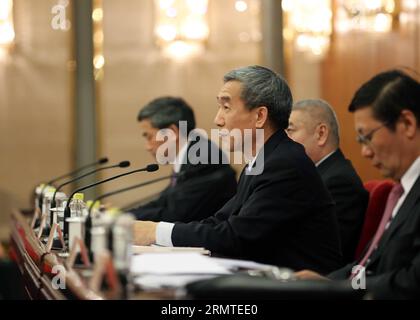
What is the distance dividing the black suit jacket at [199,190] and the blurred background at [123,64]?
3014 millimetres

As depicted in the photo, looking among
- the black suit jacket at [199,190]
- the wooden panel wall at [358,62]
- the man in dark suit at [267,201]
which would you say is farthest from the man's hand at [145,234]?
the wooden panel wall at [358,62]

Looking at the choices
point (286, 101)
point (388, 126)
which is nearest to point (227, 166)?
point (286, 101)

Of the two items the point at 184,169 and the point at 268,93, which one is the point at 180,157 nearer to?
the point at 184,169

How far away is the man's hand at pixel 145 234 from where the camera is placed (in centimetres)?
298

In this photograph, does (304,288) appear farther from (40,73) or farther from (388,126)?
(40,73)

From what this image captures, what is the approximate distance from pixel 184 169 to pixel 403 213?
7.85ft

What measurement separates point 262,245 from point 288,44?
5.30 metres

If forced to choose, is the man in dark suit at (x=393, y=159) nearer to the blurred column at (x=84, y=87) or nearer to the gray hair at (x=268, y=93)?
the gray hair at (x=268, y=93)

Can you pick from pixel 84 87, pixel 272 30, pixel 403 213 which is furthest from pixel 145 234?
pixel 272 30

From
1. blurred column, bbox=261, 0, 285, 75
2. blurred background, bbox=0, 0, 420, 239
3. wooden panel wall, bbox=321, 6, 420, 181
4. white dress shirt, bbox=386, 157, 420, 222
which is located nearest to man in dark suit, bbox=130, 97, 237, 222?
white dress shirt, bbox=386, 157, 420, 222

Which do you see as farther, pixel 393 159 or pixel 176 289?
pixel 393 159

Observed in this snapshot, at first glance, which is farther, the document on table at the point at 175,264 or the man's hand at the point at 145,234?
the man's hand at the point at 145,234

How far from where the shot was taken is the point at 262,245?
2.68 m

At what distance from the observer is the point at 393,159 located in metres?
2.32
